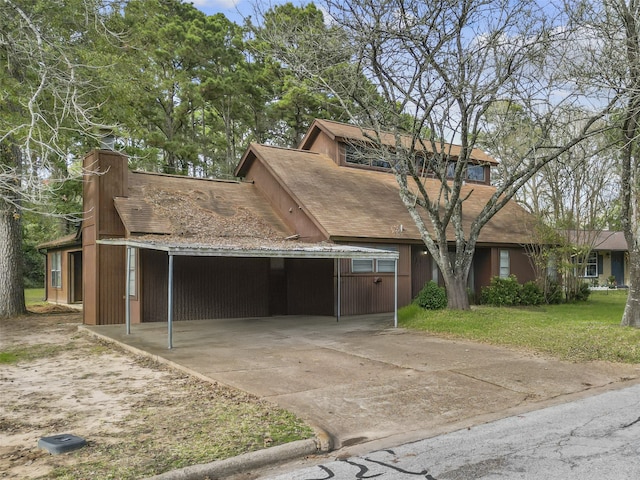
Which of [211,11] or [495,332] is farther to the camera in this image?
[211,11]

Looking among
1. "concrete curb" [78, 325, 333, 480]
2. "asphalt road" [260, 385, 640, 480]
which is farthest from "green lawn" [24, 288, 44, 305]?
"asphalt road" [260, 385, 640, 480]

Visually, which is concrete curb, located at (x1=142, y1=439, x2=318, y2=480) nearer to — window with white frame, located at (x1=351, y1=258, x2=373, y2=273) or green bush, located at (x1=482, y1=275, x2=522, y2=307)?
window with white frame, located at (x1=351, y1=258, x2=373, y2=273)

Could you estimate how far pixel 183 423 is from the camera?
567cm

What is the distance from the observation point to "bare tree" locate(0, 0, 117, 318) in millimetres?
10484

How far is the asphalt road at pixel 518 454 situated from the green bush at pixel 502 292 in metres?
12.6

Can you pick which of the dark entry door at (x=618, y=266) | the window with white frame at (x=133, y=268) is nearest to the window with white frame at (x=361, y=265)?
the window with white frame at (x=133, y=268)

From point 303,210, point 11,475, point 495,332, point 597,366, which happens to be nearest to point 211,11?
point 303,210

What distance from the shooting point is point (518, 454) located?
482 cm

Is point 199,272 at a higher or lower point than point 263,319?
higher

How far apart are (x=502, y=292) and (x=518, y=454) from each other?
568 inches

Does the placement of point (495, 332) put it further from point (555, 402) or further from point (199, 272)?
point (199, 272)

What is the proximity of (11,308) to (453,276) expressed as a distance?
45.2 ft

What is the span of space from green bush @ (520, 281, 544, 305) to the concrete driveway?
7671mm

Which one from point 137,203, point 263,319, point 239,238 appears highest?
point 137,203
